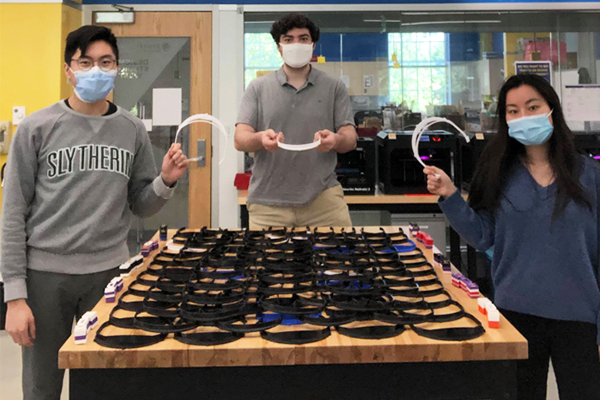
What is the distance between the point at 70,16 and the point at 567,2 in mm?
3978

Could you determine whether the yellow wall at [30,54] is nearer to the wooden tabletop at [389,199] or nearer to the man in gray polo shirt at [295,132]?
the wooden tabletop at [389,199]

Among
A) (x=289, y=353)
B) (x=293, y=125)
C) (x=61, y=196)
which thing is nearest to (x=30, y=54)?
(x=293, y=125)

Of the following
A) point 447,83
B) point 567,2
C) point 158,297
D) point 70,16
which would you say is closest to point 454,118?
point 447,83

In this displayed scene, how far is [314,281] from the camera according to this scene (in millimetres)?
1501

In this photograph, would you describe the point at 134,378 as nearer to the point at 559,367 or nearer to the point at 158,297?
the point at 158,297

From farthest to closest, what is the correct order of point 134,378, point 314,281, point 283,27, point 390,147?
point 390,147
point 283,27
point 314,281
point 134,378

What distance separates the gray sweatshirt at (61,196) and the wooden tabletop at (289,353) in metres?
0.68

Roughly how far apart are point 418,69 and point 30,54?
3047mm

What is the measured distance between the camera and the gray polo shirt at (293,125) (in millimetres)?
2426

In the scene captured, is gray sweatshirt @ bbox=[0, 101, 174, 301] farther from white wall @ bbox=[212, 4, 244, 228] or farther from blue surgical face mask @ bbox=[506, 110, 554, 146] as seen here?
white wall @ bbox=[212, 4, 244, 228]

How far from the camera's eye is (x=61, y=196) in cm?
177

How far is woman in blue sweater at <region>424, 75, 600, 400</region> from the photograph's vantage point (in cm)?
161

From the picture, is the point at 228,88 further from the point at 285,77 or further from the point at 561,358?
the point at 561,358

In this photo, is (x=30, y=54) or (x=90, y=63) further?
(x=30, y=54)
